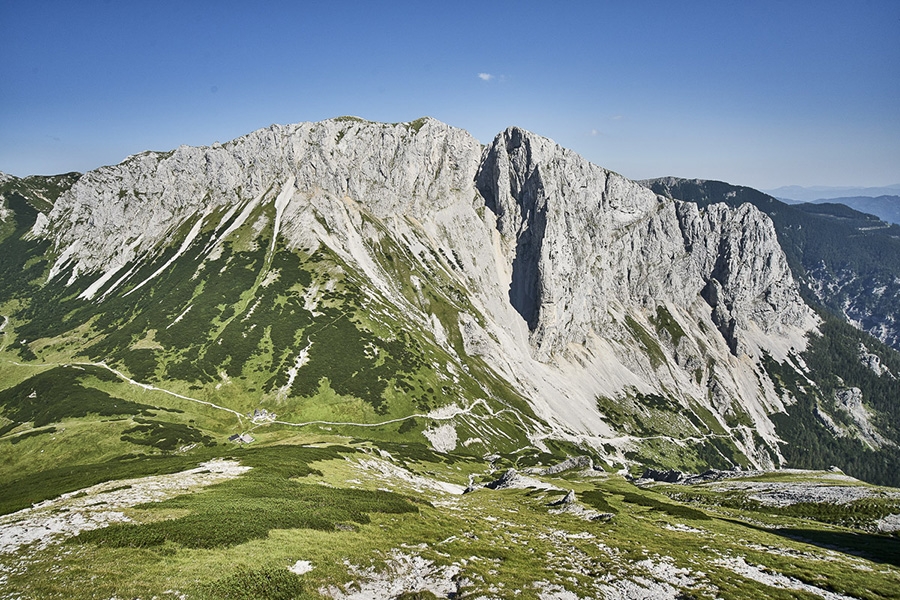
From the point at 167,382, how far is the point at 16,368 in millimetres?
64740

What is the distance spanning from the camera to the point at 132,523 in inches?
1194

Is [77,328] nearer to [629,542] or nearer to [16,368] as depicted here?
[16,368]

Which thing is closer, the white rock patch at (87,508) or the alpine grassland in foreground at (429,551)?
the alpine grassland in foreground at (429,551)

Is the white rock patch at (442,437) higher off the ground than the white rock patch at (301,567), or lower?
lower

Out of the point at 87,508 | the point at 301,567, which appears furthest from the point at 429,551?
the point at 87,508

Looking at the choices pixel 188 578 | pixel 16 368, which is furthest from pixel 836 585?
pixel 16 368

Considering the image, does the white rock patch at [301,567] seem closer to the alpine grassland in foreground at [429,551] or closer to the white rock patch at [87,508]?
the alpine grassland in foreground at [429,551]

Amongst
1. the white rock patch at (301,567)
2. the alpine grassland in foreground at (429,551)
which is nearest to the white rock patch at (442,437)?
the alpine grassland in foreground at (429,551)

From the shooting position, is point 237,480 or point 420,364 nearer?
point 237,480

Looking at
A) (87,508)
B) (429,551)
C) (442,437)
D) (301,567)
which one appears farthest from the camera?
(442,437)

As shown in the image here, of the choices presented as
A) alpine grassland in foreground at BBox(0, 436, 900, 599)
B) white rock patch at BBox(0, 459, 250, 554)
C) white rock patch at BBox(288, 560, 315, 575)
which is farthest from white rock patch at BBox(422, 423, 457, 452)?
white rock patch at BBox(288, 560, 315, 575)

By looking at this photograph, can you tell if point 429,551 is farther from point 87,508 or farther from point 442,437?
point 442,437

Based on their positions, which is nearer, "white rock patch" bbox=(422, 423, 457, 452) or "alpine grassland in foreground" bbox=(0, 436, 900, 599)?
"alpine grassland in foreground" bbox=(0, 436, 900, 599)

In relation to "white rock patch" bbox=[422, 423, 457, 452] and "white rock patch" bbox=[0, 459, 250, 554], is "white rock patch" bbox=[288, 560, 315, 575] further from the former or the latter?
"white rock patch" bbox=[422, 423, 457, 452]
